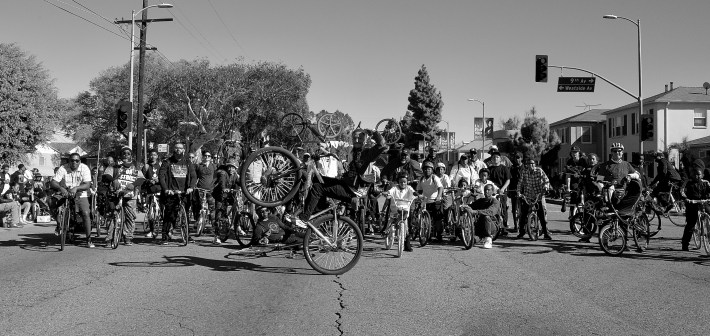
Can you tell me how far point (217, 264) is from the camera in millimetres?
9812

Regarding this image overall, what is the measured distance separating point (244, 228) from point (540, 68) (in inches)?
704

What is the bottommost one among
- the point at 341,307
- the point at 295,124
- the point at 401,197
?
the point at 341,307

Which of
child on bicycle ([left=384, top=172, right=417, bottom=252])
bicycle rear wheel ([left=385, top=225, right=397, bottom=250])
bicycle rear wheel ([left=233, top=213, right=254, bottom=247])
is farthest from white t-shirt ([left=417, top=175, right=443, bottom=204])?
bicycle rear wheel ([left=233, top=213, right=254, bottom=247])

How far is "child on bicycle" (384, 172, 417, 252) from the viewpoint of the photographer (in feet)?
36.4

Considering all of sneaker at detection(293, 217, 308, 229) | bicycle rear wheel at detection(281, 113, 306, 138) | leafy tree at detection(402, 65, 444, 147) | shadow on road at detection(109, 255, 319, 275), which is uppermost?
leafy tree at detection(402, 65, 444, 147)

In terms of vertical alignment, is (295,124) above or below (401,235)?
above

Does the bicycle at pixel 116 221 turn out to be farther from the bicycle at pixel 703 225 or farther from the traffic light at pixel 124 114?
the traffic light at pixel 124 114

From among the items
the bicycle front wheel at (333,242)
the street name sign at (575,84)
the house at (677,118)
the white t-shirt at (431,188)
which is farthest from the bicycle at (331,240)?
the house at (677,118)

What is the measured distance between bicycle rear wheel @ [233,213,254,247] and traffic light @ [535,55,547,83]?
17533 millimetres

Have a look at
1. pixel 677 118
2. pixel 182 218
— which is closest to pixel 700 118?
pixel 677 118

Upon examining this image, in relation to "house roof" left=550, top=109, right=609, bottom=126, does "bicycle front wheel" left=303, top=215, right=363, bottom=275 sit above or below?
below

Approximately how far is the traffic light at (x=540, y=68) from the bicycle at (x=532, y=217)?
550 inches

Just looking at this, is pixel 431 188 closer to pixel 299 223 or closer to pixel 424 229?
pixel 424 229

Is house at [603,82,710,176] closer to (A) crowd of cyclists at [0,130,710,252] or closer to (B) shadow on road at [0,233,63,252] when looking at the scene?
(A) crowd of cyclists at [0,130,710,252]
